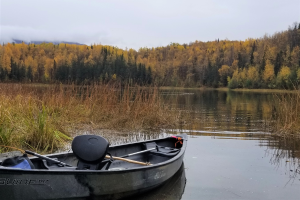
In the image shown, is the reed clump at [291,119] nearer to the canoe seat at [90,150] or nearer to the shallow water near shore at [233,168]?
the shallow water near shore at [233,168]

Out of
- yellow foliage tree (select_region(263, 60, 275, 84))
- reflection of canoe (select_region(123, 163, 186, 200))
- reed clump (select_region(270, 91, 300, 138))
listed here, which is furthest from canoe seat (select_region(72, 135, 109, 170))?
yellow foliage tree (select_region(263, 60, 275, 84))

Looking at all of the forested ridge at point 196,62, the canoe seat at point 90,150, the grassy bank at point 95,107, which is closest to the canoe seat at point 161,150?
the canoe seat at point 90,150

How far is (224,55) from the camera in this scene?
10631 centimetres

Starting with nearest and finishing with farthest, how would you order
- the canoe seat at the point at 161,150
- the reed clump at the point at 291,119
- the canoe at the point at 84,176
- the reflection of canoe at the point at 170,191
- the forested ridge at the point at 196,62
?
the canoe at the point at 84,176, the reflection of canoe at the point at 170,191, the canoe seat at the point at 161,150, the reed clump at the point at 291,119, the forested ridge at the point at 196,62

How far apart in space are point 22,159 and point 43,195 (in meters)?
0.58

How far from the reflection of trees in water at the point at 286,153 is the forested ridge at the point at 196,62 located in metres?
36.5

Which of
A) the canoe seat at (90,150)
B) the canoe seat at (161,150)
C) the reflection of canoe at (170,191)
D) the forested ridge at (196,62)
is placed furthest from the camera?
the forested ridge at (196,62)

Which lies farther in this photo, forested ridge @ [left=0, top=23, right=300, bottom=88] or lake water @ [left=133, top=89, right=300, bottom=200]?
forested ridge @ [left=0, top=23, right=300, bottom=88]

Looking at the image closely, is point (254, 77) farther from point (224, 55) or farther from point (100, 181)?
point (100, 181)

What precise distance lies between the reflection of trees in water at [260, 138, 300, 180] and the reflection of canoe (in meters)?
2.24

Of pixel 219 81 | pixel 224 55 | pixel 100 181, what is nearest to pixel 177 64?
pixel 224 55

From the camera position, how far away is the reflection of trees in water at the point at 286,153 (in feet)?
20.6

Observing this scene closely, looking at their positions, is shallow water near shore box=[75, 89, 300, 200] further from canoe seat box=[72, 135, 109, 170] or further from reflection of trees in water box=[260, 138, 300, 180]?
canoe seat box=[72, 135, 109, 170]

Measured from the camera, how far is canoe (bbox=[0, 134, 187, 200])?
354cm
